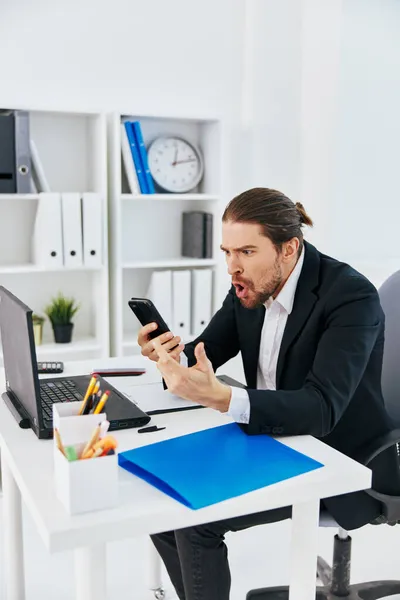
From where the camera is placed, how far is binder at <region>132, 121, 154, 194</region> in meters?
3.41

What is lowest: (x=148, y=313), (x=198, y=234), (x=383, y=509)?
(x=383, y=509)

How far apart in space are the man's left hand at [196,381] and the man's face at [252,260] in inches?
14.9

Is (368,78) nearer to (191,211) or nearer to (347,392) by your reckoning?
(191,211)

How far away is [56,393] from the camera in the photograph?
181cm

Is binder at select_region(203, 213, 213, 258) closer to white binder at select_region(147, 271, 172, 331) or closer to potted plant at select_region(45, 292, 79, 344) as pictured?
white binder at select_region(147, 271, 172, 331)

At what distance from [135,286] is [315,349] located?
6.78 ft

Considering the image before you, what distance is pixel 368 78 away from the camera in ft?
11.9

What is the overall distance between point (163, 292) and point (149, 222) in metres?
0.43

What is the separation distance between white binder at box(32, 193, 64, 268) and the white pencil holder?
212 centimetres

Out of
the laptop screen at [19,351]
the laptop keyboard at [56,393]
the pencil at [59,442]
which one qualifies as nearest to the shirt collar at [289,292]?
the laptop keyboard at [56,393]

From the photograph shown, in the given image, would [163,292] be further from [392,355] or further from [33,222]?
[392,355]

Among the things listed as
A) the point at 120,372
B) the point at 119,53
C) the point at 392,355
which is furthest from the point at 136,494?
the point at 119,53

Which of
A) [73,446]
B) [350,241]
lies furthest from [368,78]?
[73,446]

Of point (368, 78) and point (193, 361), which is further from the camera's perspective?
point (368, 78)
